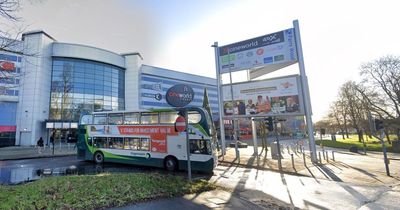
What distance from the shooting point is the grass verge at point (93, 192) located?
18.7 feet

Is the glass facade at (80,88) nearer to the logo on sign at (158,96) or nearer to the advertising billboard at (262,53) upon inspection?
the logo on sign at (158,96)

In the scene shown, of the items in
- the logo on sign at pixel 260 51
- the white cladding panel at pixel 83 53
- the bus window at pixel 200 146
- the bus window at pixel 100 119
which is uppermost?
the white cladding panel at pixel 83 53

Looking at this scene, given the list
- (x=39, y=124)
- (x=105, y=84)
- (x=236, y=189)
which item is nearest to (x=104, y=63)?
(x=105, y=84)

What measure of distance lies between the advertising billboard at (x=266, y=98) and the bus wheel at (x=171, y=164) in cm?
830

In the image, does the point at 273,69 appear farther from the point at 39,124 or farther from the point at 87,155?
the point at 39,124

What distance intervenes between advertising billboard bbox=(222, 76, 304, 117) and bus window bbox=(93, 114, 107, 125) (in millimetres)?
10453

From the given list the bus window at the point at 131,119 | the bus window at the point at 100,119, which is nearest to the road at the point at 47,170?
the bus window at the point at 131,119

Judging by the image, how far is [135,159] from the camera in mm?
14055

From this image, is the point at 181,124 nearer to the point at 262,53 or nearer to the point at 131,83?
the point at 262,53

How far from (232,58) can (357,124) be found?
Result: 32783mm

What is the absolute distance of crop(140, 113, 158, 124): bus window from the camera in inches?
537

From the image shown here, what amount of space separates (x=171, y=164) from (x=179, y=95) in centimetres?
430

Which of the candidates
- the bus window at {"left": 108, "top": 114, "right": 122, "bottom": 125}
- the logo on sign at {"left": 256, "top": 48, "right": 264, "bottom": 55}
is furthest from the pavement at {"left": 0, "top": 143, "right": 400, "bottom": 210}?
the logo on sign at {"left": 256, "top": 48, "right": 264, "bottom": 55}

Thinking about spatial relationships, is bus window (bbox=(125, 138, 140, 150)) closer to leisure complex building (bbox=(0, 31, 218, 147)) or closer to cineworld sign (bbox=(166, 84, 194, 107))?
cineworld sign (bbox=(166, 84, 194, 107))
